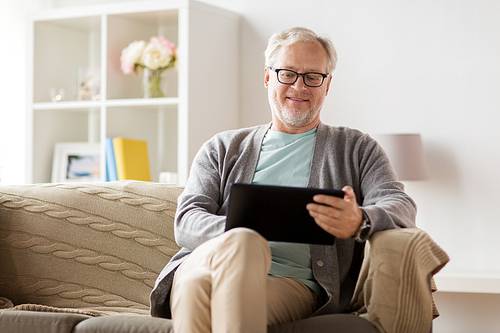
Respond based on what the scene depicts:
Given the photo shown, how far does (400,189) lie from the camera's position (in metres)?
1.69

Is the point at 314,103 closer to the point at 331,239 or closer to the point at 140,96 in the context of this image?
the point at 331,239

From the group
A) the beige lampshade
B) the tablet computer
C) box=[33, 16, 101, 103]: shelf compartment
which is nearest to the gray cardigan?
the tablet computer

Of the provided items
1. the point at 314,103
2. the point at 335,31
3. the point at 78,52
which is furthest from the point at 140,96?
the point at 314,103

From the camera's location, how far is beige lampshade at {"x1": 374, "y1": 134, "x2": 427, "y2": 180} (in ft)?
9.66

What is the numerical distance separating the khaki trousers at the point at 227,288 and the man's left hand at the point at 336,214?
6.3 inches

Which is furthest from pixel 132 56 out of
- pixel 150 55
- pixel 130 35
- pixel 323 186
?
pixel 323 186

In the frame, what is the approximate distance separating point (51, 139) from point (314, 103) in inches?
87.6

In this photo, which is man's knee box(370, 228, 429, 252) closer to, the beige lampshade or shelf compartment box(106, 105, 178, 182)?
the beige lampshade

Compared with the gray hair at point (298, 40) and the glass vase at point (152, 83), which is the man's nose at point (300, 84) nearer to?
the gray hair at point (298, 40)

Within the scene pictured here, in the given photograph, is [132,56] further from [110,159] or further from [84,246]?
[84,246]

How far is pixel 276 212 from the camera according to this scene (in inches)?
56.0

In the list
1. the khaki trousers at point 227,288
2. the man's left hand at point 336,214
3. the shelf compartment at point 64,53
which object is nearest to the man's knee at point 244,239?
the khaki trousers at point 227,288

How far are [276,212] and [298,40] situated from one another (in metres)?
0.69

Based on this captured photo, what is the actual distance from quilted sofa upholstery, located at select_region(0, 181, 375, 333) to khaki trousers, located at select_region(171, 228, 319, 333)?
0.68m
